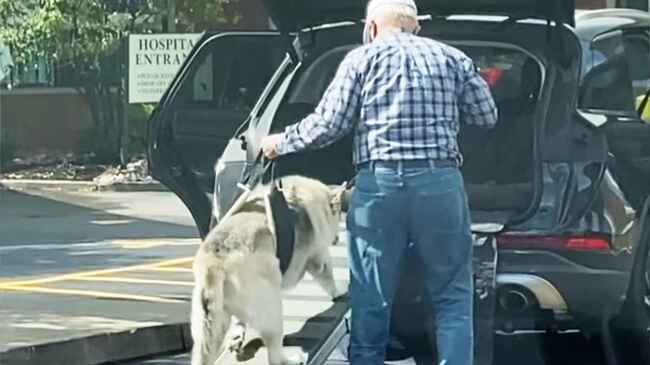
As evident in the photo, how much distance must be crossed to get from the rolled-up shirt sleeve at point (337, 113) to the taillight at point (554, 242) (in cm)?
106

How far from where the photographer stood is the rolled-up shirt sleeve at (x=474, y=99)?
5.55 m

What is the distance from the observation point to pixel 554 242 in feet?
20.3

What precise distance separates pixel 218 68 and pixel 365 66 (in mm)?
2823

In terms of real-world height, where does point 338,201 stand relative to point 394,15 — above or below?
below

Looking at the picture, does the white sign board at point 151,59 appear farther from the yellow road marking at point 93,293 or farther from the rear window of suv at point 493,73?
the rear window of suv at point 493,73

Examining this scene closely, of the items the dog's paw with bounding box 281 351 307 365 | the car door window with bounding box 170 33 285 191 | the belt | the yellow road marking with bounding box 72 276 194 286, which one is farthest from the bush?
the belt

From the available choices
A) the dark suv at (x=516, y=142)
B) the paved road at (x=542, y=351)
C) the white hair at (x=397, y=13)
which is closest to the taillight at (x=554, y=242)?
the dark suv at (x=516, y=142)

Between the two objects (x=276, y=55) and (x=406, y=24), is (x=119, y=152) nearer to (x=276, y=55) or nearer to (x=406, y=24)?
(x=276, y=55)

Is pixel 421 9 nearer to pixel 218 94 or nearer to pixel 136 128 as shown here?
pixel 218 94

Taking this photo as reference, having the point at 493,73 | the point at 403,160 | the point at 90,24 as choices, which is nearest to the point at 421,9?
the point at 493,73

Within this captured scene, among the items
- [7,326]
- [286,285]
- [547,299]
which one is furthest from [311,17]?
[7,326]

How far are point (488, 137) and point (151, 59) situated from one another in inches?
372

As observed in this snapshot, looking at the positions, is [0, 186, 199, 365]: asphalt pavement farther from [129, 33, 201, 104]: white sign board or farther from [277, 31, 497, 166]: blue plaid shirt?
[277, 31, 497, 166]: blue plaid shirt

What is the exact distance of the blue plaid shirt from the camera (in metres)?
5.43
